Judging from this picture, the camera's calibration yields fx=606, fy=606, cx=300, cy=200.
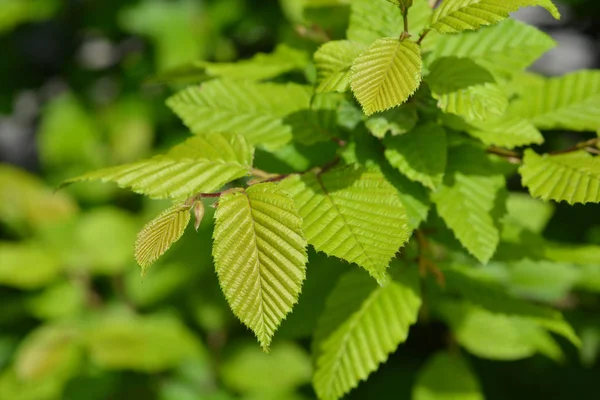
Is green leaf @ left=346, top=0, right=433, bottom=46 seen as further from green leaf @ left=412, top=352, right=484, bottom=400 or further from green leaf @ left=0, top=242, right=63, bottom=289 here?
green leaf @ left=0, top=242, right=63, bottom=289

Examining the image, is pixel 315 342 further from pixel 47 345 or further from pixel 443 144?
pixel 47 345

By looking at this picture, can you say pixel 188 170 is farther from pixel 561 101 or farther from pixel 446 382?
pixel 446 382

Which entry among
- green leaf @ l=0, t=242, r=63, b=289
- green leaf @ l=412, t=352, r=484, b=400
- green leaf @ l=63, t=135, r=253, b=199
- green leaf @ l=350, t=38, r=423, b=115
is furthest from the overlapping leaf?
green leaf @ l=0, t=242, r=63, b=289

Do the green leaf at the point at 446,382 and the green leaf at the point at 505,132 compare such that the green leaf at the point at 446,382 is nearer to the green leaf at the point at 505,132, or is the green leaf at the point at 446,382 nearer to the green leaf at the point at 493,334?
the green leaf at the point at 493,334

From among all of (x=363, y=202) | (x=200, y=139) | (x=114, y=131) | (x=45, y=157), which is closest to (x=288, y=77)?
(x=200, y=139)

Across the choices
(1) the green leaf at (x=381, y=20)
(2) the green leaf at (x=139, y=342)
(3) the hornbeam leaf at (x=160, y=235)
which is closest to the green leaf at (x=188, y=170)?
(3) the hornbeam leaf at (x=160, y=235)

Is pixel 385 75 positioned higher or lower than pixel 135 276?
higher

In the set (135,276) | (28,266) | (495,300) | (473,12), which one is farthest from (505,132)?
(28,266)
